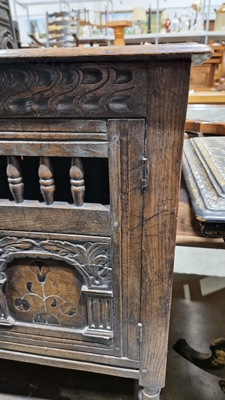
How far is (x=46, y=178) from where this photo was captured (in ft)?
1.74

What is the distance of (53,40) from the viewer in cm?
327

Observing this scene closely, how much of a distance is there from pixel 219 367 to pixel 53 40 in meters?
3.37

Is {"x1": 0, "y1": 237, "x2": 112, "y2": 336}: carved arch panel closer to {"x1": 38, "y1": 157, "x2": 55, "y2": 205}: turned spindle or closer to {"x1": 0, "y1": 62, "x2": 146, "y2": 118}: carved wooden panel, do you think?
{"x1": 38, "y1": 157, "x2": 55, "y2": 205}: turned spindle

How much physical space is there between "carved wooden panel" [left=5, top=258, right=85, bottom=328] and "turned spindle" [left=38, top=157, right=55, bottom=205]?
15 cm

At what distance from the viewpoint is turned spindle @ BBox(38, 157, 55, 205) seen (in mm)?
518

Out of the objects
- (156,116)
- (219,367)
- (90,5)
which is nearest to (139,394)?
(219,367)

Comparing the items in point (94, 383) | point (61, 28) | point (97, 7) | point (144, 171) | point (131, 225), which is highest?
point (97, 7)

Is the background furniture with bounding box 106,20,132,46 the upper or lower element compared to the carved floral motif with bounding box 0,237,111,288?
upper

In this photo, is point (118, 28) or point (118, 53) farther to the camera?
point (118, 28)

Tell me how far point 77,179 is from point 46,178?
0.06m

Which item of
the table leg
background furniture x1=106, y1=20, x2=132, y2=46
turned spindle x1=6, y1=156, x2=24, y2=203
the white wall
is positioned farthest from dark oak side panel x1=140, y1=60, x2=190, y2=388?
the white wall

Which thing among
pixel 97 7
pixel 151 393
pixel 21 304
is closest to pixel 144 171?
pixel 21 304

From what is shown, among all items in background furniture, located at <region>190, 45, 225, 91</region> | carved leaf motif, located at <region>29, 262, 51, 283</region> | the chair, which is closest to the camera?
carved leaf motif, located at <region>29, 262, 51, 283</region>

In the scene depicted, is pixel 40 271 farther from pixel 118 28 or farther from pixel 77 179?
pixel 118 28
